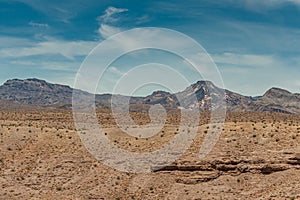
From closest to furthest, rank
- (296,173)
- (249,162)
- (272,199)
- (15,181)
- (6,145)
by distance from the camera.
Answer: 1. (272,199)
2. (296,173)
3. (249,162)
4. (15,181)
5. (6,145)

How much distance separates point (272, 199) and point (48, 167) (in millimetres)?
20571

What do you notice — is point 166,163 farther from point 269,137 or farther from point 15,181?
point 15,181

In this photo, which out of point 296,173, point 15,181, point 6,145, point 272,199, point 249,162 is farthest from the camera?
point 6,145

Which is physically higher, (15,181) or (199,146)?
(199,146)

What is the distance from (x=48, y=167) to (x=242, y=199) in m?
18.3

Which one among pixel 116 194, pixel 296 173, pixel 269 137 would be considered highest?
pixel 269 137

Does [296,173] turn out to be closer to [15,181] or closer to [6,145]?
[15,181]

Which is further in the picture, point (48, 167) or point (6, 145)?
point (6, 145)

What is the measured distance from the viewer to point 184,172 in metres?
34.6

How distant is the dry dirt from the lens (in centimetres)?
3244

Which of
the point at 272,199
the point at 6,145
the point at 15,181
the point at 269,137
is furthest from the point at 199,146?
the point at 6,145

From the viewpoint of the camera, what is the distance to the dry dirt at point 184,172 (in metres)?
32.4

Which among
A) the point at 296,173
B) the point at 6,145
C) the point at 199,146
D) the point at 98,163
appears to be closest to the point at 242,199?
the point at 296,173

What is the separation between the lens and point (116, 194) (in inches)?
1331
